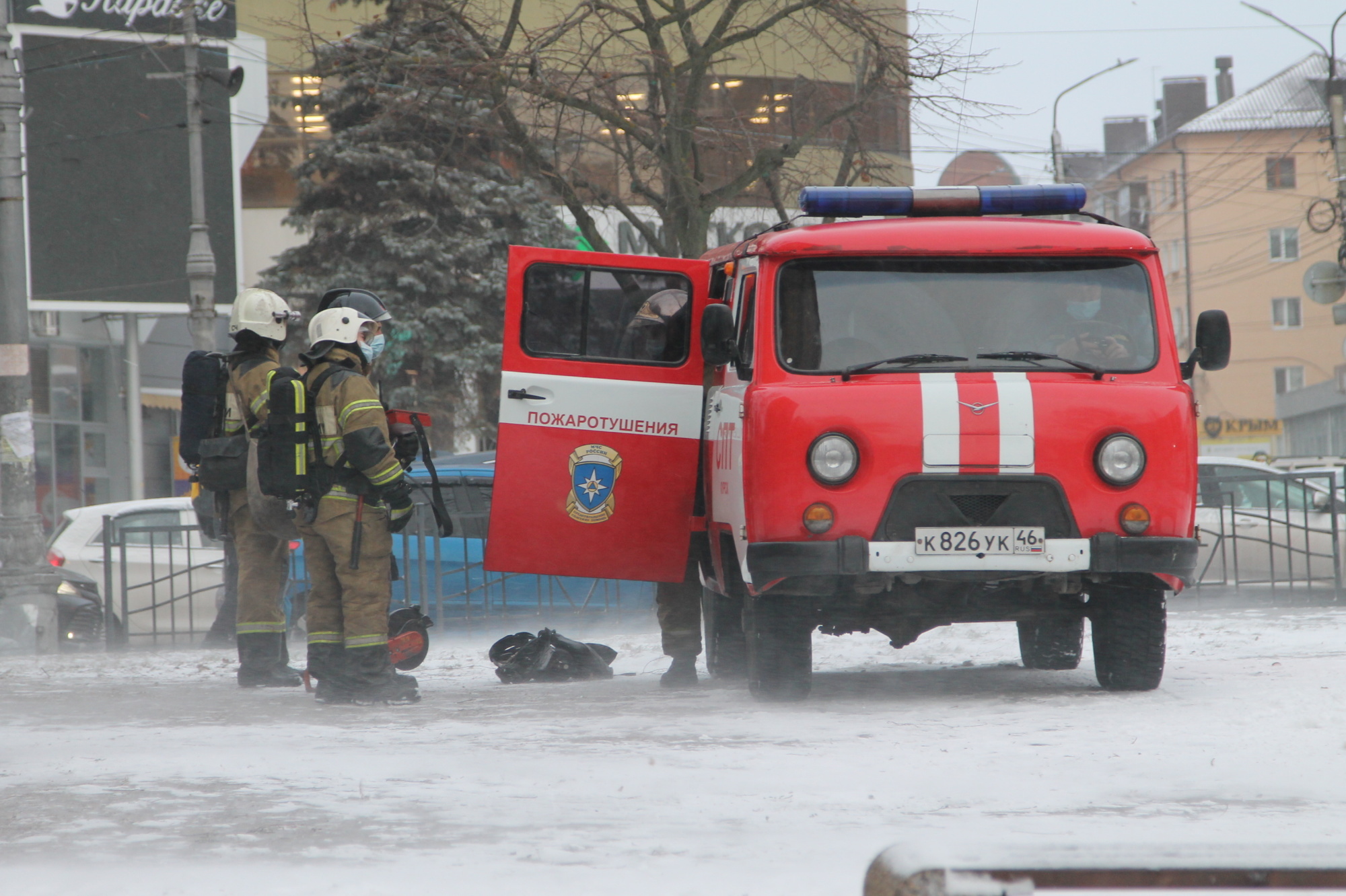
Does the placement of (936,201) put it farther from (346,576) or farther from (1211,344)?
(346,576)

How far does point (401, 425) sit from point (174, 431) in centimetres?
2844

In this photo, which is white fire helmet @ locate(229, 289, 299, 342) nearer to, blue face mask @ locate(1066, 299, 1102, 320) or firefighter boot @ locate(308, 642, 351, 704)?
firefighter boot @ locate(308, 642, 351, 704)

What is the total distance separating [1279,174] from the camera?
69438 millimetres

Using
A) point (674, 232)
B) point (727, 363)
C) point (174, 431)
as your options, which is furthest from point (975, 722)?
point (174, 431)

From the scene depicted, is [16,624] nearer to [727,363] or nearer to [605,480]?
[605,480]

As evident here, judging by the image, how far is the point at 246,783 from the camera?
5211mm

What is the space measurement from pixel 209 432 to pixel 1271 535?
9294 mm

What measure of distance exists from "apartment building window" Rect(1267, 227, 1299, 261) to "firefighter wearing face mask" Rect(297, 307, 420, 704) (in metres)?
67.6

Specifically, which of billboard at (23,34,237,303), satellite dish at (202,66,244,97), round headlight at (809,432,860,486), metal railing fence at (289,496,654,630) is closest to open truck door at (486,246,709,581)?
round headlight at (809,432,860,486)

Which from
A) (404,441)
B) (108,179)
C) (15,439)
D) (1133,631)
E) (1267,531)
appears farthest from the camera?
(108,179)

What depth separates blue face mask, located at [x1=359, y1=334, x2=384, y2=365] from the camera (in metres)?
8.12

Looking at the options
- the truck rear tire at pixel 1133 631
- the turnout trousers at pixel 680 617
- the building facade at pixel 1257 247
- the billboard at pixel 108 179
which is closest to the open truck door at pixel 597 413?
the turnout trousers at pixel 680 617

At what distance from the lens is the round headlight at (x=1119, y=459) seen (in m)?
6.97

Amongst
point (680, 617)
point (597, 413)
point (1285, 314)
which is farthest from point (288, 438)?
point (1285, 314)
